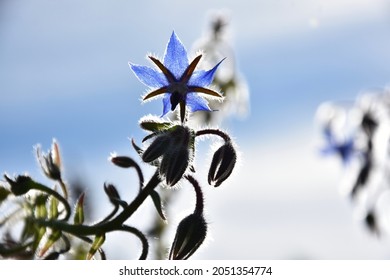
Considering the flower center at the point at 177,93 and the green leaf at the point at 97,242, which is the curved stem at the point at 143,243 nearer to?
the green leaf at the point at 97,242

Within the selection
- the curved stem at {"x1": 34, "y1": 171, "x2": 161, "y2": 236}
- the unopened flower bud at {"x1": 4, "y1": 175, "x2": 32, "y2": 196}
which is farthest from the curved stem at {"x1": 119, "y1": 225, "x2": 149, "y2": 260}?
the unopened flower bud at {"x1": 4, "y1": 175, "x2": 32, "y2": 196}

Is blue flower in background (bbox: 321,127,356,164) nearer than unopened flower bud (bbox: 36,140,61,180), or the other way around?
unopened flower bud (bbox: 36,140,61,180)

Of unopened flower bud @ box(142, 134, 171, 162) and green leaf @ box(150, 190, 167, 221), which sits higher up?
unopened flower bud @ box(142, 134, 171, 162)

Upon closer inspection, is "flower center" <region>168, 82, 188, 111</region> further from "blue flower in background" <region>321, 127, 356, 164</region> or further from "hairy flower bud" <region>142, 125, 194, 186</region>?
"blue flower in background" <region>321, 127, 356, 164</region>

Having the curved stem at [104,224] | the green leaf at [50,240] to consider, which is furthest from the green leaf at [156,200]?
the green leaf at [50,240]

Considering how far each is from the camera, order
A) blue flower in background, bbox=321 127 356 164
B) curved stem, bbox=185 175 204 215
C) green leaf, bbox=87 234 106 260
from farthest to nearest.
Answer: blue flower in background, bbox=321 127 356 164 < curved stem, bbox=185 175 204 215 < green leaf, bbox=87 234 106 260

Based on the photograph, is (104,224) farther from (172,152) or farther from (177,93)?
(177,93)
